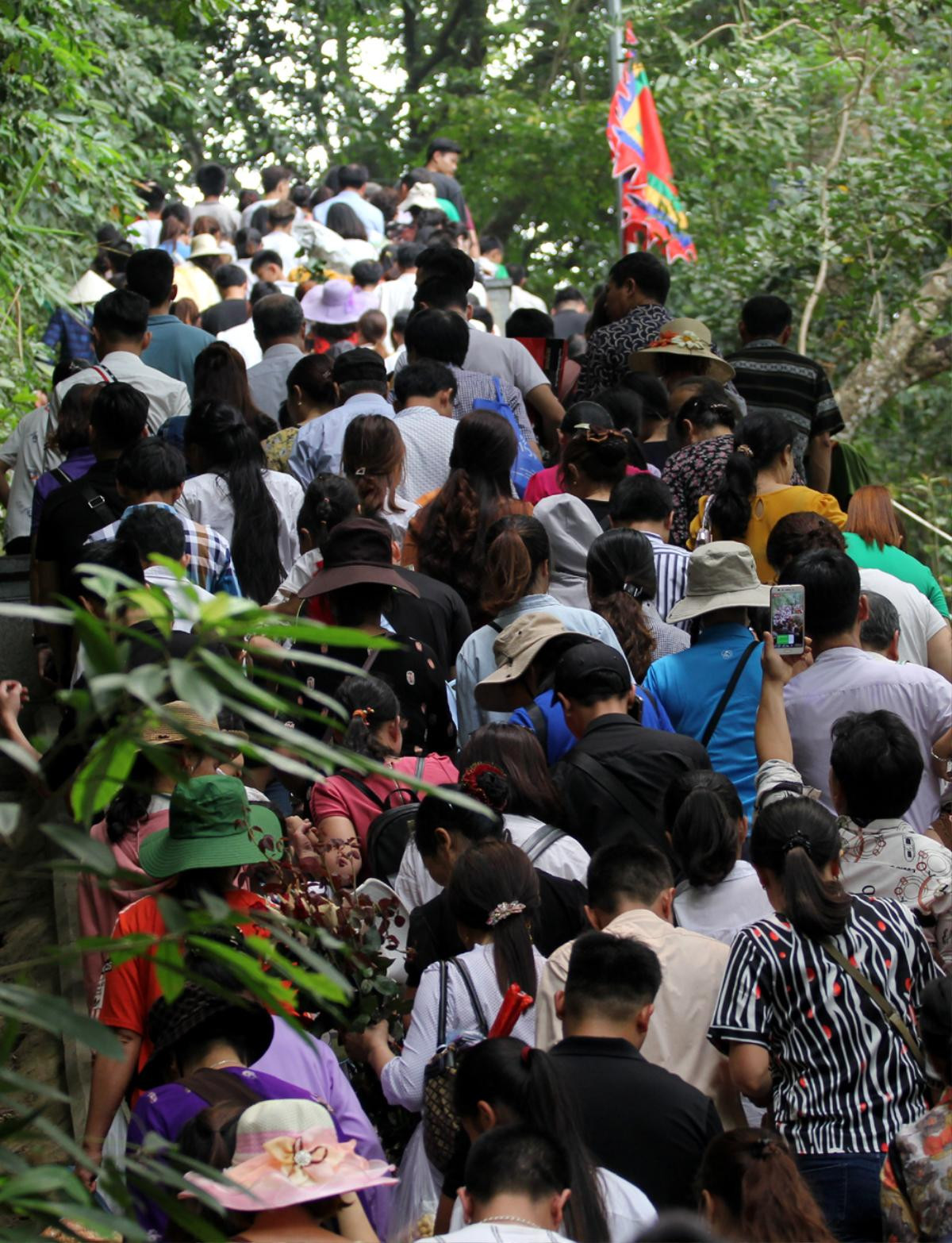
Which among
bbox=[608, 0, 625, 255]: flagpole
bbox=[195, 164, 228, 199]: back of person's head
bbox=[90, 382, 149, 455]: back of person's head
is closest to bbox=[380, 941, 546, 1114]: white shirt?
bbox=[90, 382, 149, 455]: back of person's head

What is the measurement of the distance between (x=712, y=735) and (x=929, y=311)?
7.79 m

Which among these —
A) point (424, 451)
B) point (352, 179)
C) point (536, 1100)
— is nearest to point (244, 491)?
point (424, 451)

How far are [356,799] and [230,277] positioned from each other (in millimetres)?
8451

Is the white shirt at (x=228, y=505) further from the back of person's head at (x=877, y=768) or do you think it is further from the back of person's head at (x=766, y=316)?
the back of person's head at (x=877, y=768)

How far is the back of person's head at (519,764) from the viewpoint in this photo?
496 cm

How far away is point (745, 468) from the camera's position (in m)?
6.93

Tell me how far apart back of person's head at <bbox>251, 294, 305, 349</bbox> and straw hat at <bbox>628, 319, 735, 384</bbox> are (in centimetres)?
188

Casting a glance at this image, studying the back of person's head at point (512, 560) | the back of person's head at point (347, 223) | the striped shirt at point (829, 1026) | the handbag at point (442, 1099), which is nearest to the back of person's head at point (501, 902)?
the handbag at point (442, 1099)

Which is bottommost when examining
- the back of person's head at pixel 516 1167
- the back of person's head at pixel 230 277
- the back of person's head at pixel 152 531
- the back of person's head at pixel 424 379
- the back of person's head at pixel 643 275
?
the back of person's head at pixel 230 277

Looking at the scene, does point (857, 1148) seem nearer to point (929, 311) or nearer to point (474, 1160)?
point (474, 1160)

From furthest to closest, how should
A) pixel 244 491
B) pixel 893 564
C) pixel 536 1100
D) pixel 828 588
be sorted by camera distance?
1. pixel 244 491
2. pixel 893 564
3. pixel 828 588
4. pixel 536 1100

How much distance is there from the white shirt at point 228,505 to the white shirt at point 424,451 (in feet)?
1.62

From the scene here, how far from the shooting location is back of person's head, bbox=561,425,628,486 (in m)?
7.14

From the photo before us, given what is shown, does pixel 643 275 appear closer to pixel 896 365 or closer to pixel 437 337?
pixel 437 337
